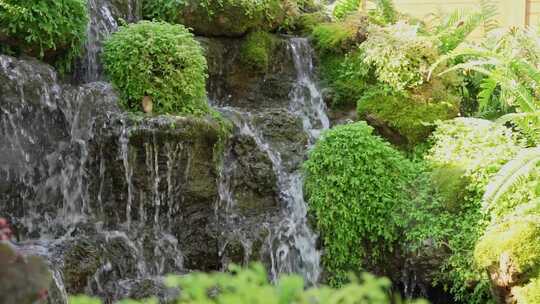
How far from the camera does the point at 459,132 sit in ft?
25.2

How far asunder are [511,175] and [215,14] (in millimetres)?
4565

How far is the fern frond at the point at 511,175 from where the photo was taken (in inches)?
242

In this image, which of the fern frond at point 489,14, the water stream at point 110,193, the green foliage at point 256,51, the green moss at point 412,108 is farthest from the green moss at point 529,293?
the fern frond at point 489,14

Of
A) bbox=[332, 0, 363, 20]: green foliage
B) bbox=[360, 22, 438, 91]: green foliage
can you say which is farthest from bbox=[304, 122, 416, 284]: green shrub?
bbox=[332, 0, 363, 20]: green foliage

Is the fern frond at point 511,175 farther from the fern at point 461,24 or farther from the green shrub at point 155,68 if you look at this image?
the fern at point 461,24

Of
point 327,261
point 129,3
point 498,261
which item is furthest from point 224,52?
point 498,261

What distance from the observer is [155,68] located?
7.13m

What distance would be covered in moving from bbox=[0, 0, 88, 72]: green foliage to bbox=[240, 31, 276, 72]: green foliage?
2648mm

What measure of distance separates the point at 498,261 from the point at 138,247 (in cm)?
329

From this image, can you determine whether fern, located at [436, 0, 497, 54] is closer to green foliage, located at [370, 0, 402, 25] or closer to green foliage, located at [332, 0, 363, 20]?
green foliage, located at [370, 0, 402, 25]

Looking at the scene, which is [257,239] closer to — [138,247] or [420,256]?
[138,247]

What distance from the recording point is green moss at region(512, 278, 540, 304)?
557 cm

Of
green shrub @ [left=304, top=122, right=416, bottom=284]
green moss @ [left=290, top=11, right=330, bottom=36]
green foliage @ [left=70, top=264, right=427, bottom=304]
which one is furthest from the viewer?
green moss @ [left=290, top=11, right=330, bottom=36]

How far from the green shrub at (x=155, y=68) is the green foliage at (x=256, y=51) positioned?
6.45 ft
